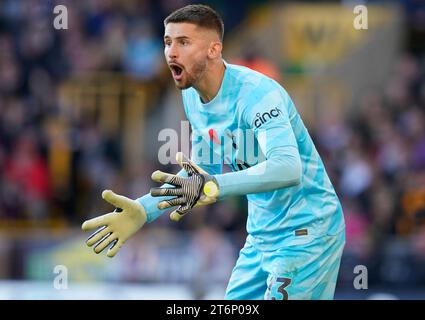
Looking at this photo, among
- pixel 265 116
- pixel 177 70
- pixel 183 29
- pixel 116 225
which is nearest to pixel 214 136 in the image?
pixel 177 70

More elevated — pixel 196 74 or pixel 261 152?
pixel 196 74

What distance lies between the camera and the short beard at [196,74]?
6211 millimetres

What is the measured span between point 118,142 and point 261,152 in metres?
9.18

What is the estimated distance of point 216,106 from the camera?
6316 millimetres

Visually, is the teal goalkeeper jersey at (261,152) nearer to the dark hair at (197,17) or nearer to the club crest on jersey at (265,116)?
the club crest on jersey at (265,116)

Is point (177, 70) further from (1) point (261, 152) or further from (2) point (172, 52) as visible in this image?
(1) point (261, 152)

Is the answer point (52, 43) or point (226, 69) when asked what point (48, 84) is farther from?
point (226, 69)

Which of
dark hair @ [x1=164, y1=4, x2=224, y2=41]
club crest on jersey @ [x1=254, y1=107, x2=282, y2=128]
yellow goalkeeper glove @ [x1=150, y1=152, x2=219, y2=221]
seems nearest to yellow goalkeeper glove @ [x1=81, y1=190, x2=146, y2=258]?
yellow goalkeeper glove @ [x1=150, y1=152, x2=219, y2=221]

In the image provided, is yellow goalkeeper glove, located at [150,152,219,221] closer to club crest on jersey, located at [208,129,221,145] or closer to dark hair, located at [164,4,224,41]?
club crest on jersey, located at [208,129,221,145]

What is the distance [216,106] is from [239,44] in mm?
10960

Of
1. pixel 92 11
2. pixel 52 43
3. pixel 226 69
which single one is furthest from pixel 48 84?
pixel 226 69

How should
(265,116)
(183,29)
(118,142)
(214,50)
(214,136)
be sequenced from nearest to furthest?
(265,116) → (183,29) → (214,50) → (214,136) → (118,142)

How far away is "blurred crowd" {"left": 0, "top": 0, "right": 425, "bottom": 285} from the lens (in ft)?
41.4

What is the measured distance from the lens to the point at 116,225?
618 centimetres
